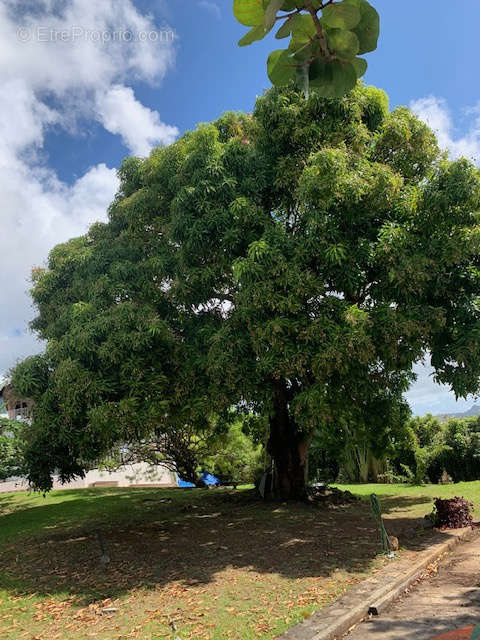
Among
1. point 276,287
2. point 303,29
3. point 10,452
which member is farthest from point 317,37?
point 10,452

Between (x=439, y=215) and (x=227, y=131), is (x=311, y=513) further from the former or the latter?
(x=227, y=131)

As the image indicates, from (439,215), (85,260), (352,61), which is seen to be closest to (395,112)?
(439,215)

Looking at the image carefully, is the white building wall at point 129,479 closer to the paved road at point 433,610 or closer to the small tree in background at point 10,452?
the small tree in background at point 10,452

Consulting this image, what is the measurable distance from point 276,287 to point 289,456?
650 cm

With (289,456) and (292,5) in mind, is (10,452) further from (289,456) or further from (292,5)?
(292,5)

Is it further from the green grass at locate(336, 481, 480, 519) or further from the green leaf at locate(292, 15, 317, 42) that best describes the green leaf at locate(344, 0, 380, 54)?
the green grass at locate(336, 481, 480, 519)

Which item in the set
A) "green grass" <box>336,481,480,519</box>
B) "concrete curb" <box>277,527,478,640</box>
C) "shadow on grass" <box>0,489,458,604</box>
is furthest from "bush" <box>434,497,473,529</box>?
"concrete curb" <box>277,527,478,640</box>

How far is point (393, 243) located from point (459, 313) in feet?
6.42

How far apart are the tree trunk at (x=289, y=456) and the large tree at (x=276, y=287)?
3262mm

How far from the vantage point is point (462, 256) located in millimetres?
9492

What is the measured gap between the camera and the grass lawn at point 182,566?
5.88 metres

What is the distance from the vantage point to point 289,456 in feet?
46.8

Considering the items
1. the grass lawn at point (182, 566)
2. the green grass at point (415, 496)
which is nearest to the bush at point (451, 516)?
the grass lawn at point (182, 566)

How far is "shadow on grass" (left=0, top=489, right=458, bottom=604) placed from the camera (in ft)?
25.4
